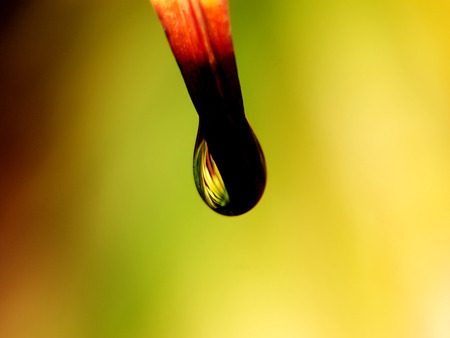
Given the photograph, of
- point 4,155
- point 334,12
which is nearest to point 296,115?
point 334,12

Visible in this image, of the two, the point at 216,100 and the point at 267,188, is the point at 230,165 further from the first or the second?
the point at 267,188

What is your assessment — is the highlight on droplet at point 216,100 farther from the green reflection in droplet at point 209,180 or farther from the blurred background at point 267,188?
the blurred background at point 267,188

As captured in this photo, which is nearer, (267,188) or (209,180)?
(209,180)

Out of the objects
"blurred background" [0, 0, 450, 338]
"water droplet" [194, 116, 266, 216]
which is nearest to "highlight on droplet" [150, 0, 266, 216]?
"water droplet" [194, 116, 266, 216]

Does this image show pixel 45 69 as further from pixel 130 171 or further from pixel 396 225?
pixel 396 225

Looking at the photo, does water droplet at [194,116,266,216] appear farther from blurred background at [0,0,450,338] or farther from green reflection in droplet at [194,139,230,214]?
blurred background at [0,0,450,338]

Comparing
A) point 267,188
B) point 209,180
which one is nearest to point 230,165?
point 209,180
